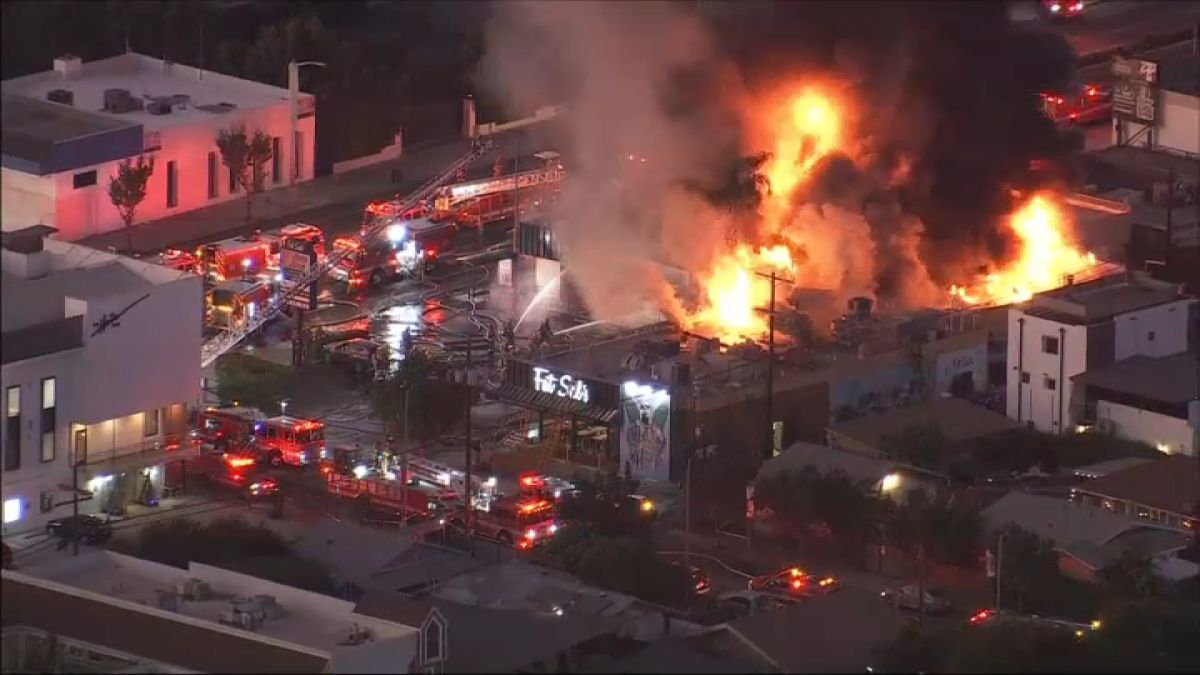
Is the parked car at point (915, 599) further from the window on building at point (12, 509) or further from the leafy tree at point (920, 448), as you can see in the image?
the window on building at point (12, 509)

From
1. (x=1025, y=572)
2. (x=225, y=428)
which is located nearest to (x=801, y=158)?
(x=225, y=428)

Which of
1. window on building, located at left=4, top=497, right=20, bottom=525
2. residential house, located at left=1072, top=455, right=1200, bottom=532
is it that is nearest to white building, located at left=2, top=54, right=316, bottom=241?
window on building, located at left=4, top=497, right=20, bottom=525

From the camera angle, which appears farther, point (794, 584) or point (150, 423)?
point (150, 423)

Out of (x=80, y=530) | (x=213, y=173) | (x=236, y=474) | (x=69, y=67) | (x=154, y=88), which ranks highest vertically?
(x=69, y=67)

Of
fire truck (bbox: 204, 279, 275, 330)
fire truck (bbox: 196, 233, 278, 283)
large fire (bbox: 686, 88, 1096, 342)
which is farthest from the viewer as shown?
fire truck (bbox: 196, 233, 278, 283)

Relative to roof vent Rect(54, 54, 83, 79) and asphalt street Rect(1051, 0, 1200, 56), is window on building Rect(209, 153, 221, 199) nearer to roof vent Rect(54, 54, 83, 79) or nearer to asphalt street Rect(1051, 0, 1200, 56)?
roof vent Rect(54, 54, 83, 79)

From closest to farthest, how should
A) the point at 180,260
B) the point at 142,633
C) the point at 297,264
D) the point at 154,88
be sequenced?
the point at 142,633, the point at 297,264, the point at 180,260, the point at 154,88

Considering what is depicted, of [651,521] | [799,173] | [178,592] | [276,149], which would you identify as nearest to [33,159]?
[276,149]

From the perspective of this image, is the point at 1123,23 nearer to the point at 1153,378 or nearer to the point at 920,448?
the point at 1153,378
